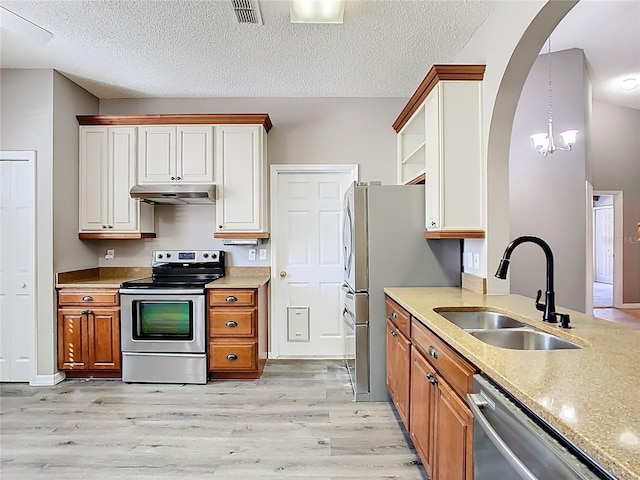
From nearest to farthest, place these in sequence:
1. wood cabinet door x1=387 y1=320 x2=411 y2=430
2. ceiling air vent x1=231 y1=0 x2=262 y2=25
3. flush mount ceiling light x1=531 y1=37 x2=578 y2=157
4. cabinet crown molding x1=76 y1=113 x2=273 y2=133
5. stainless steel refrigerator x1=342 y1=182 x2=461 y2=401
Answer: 1. wood cabinet door x1=387 y1=320 x2=411 y2=430
2. ceiling air vent x1=231 y1=0 x2=262 y2=25
3. stainless steel refrigerator x1=342 y1=182 x2=461 y2=401
4. cabinet crown molding x1=76 y1=113 x2=273 y2=133
5. flush mount ceiling light x1=531 y1=37 x2=578 y2=157

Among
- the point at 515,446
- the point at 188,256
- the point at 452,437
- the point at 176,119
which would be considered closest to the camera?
the point at 515,446

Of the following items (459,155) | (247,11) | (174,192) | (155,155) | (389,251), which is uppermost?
(247,11)

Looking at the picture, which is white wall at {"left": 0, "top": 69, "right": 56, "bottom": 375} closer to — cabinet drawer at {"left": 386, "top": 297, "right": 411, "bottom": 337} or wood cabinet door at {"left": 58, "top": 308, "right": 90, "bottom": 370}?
wood cabinet door at {"left": 58, "top": 308, "right": 90, "bottom": 370}

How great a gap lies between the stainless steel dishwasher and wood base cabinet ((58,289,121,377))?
3136 mm

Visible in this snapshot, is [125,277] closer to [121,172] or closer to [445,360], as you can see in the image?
[121,172]

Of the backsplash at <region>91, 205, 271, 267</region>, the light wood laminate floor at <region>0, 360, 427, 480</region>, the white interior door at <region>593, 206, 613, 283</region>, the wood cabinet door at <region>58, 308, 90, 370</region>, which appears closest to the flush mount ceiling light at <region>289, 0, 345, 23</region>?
the backsplash at <region>91, 205, 271, 267</region>

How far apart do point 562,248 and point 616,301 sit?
419 centimetres

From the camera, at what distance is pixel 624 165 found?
6855mm

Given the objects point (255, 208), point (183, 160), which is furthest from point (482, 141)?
point (183, 160)

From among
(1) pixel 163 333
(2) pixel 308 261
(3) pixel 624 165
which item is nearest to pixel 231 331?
(1) pixel 163 333

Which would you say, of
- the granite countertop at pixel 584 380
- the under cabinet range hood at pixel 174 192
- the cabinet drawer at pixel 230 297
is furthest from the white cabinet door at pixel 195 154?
the granite countertop at pixel 584 380

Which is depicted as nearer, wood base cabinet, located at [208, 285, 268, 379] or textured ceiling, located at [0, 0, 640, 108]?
textured ceiling, located at [0, 0, 640, 108]

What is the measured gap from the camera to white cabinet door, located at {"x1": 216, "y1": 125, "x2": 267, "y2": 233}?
3.65 metres

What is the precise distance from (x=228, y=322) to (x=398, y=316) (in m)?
1.59
